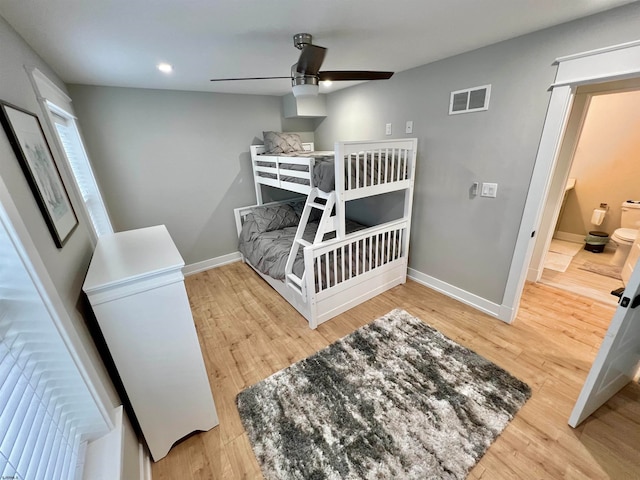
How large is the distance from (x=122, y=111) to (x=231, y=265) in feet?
7.11

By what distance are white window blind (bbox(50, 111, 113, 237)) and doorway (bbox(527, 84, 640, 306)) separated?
4.46 m

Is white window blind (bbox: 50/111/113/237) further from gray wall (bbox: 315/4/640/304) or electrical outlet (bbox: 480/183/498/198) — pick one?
electrical outlet (bbox: 480/183/498/198)

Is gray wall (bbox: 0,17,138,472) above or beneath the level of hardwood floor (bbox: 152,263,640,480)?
above

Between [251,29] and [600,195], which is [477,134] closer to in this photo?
[251,29]

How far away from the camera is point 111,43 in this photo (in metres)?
1.62

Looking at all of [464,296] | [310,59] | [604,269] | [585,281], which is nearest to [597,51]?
[310,59]

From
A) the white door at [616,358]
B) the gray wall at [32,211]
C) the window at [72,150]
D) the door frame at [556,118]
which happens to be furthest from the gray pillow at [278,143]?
the white door at [616,358]

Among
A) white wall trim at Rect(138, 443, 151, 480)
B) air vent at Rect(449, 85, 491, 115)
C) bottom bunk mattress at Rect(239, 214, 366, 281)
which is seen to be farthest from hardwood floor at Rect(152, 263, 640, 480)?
air vent at Rect(449, 85, 491, 115)

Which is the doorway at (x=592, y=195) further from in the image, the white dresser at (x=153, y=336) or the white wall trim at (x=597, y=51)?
the white dresser at (x=153, y=336)

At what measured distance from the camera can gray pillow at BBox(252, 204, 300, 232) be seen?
3.41 metres

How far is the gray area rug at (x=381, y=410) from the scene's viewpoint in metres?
1.36

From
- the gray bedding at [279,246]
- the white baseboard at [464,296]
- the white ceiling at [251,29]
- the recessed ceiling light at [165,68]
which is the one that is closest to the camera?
the white ceiling at [251,29]

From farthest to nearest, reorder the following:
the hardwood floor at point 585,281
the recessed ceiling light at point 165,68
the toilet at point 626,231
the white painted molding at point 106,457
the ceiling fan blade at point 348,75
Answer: the toilet at point 626,231
the hardwood floor at point 585,281
the recessed ceiling light at point 165,68
the ceiling fan blade at point 348,75
the white painted molding at point 106,457

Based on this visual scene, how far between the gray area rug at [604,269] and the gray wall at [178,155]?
14.0ft
